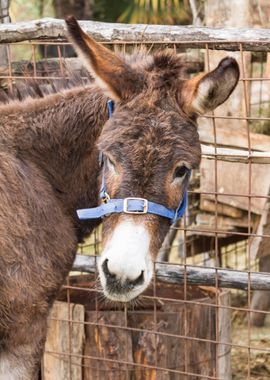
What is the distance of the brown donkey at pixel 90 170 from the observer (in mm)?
3418

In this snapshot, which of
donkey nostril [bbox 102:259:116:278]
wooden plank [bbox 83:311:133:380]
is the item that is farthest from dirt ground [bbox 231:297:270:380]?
donkey nostril [bbox 102:259:116:278]

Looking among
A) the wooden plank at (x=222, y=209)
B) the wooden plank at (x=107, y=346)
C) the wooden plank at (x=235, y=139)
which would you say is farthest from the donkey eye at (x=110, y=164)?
the wooden plank at (x=222, y=209)

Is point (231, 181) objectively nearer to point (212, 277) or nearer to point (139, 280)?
point (212, 277)

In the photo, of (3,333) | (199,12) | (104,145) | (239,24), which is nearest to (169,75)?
(104,145)

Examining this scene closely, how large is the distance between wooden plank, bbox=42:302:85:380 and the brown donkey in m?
0.81

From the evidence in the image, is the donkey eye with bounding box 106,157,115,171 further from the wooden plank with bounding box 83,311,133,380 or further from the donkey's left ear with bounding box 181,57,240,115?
the wooden plank with bounding box 83,311,133,380

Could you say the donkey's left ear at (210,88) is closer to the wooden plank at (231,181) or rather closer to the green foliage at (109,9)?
the wooden plank at (231,181)

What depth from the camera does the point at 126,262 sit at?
10.6ft

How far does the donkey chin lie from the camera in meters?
3.25

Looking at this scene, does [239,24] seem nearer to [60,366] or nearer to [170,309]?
[170,309]

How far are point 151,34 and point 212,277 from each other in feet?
5.03

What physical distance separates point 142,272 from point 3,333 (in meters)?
0.96

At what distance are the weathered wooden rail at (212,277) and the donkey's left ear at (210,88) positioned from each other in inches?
51.6

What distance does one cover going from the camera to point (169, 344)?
4.76 metres
